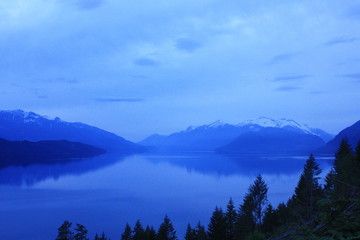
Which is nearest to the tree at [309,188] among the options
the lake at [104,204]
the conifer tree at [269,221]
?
the conifer tree at [269,221]

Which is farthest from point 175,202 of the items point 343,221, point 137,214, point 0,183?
point 0,183

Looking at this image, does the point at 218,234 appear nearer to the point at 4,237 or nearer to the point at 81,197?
the point at 4,237

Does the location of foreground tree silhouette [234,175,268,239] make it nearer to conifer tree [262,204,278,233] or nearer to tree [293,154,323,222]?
conifer tree [262,204,278,233]

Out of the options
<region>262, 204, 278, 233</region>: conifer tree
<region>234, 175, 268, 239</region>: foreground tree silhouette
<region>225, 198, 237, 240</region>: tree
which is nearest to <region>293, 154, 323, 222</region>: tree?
<region>262, 204, 278, 233</region>: conifer tree

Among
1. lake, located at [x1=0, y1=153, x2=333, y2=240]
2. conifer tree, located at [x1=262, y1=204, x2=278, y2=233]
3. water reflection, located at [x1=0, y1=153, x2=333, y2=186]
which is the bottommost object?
lake, located at [x1=0, y1=153, x2=333, y2=240]

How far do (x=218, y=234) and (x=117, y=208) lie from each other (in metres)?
23.9

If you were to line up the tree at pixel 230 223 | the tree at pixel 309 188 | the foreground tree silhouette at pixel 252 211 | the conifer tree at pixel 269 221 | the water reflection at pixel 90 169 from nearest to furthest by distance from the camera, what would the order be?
1. the tree at pixel 309 188
2. the conifer tree at pixel 269 221
3. the tree at pixel 230 223
4. the foreground tree silhouette at pixel 252 211
5. the water reflection at pixel 90 169

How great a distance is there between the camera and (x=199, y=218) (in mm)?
36781

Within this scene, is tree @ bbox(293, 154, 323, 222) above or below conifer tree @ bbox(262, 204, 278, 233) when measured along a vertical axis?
above

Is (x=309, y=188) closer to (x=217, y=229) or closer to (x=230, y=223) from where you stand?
(x=217, y=229)

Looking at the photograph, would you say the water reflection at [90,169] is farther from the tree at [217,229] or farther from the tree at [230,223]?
the tree at [217,229]

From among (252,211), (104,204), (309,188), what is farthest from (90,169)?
(309,188)

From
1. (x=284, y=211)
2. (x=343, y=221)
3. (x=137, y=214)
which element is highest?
(x=343, y=221)

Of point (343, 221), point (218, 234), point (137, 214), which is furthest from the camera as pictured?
point (137, 214)
